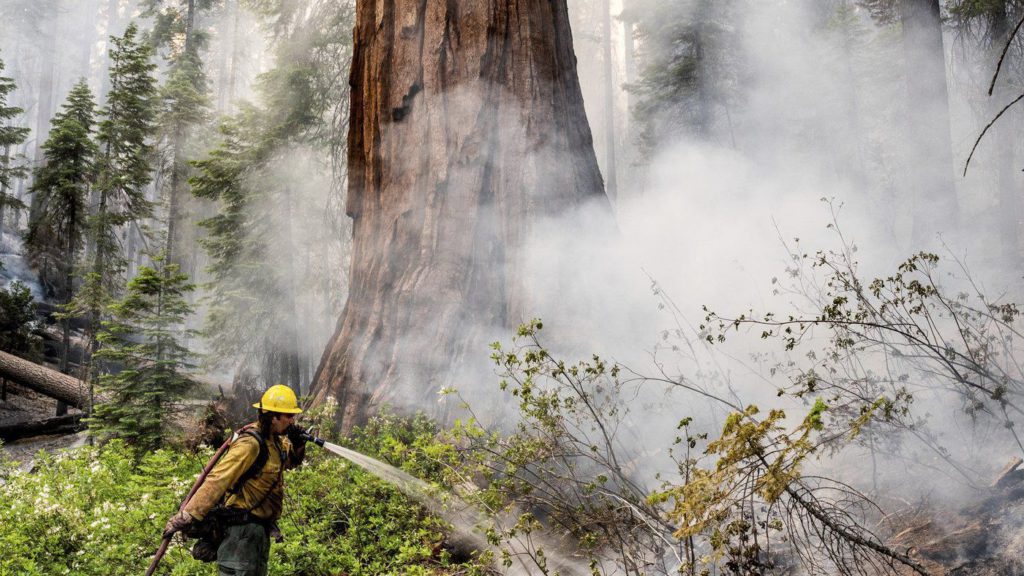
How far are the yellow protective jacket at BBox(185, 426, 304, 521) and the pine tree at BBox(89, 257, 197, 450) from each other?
4530mm

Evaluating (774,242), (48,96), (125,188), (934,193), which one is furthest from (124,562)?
(48,96)

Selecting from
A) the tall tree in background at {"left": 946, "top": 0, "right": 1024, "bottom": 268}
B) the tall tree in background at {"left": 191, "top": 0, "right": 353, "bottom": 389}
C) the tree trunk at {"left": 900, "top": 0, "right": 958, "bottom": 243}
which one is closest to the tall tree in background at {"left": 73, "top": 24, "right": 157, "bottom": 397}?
the tall tree in background at {"left": 191, "top": 0, "right": 353, "bottom": 389}

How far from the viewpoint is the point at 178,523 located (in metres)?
3.62

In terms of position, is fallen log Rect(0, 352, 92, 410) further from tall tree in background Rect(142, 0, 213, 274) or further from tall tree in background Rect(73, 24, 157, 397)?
tall tree in background Rect(142, 0, 213, 274)

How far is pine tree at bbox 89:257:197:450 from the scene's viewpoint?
7766mm

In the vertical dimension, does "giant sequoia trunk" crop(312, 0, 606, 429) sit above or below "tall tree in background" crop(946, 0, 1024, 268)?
below

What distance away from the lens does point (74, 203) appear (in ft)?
52.7

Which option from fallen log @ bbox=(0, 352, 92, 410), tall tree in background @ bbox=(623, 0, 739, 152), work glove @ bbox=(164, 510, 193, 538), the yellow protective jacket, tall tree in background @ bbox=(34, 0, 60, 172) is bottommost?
fallen log @ bbox=(0, 352, 92, 410)

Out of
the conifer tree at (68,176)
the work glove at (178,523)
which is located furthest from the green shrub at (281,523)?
the conifer tree at (68,176)

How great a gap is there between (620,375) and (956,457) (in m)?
2.71

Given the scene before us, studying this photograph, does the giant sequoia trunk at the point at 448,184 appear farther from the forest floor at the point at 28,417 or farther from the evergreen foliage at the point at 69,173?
the evergreen foliage at the point at 69,173

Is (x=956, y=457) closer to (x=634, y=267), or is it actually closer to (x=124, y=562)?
(x=634, y=267)

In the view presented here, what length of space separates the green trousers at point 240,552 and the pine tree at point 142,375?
4661 mm

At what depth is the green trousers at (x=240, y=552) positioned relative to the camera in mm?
3852
